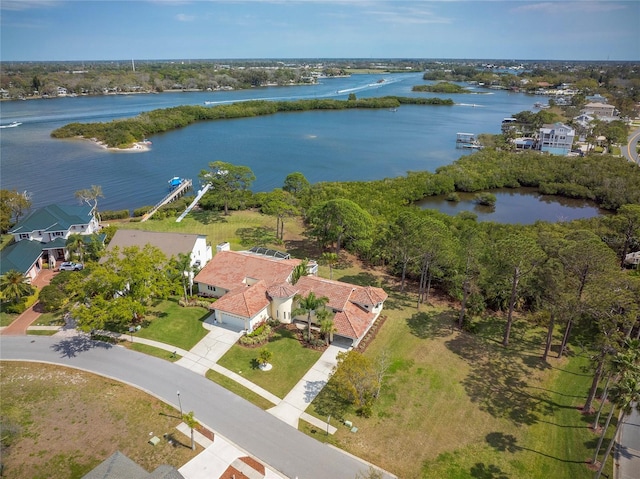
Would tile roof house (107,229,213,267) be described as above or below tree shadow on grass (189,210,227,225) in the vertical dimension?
above

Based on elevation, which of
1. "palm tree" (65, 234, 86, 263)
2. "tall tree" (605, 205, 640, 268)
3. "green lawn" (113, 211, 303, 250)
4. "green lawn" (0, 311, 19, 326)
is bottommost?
"green lawn" (0, 311, 19, 326)

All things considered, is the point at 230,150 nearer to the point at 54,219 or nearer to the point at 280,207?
the point at 280,207

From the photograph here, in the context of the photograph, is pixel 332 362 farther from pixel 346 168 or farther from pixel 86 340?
pixel 346 168

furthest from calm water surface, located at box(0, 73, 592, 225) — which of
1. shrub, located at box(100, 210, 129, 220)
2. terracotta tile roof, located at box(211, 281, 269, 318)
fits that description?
terracotta tile roof, located at box(211, 281, 269, 318)

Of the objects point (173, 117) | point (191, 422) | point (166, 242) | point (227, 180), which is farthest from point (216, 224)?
point (173, 117)

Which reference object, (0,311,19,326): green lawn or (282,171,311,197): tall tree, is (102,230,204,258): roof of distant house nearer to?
(0,311,19,326): green lawn

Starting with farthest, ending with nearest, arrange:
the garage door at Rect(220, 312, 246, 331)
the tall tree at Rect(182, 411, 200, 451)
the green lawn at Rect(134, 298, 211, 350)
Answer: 1. the garage door at Rect(220, 312, 246, 331)
2. the green lawn at Rect(134, 298, 211, 350)
3. the tall tree at Rect(182, 411, 200, 451)

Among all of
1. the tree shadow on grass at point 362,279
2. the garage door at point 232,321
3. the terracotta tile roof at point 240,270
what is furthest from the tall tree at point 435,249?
the garage door at point 232,321
